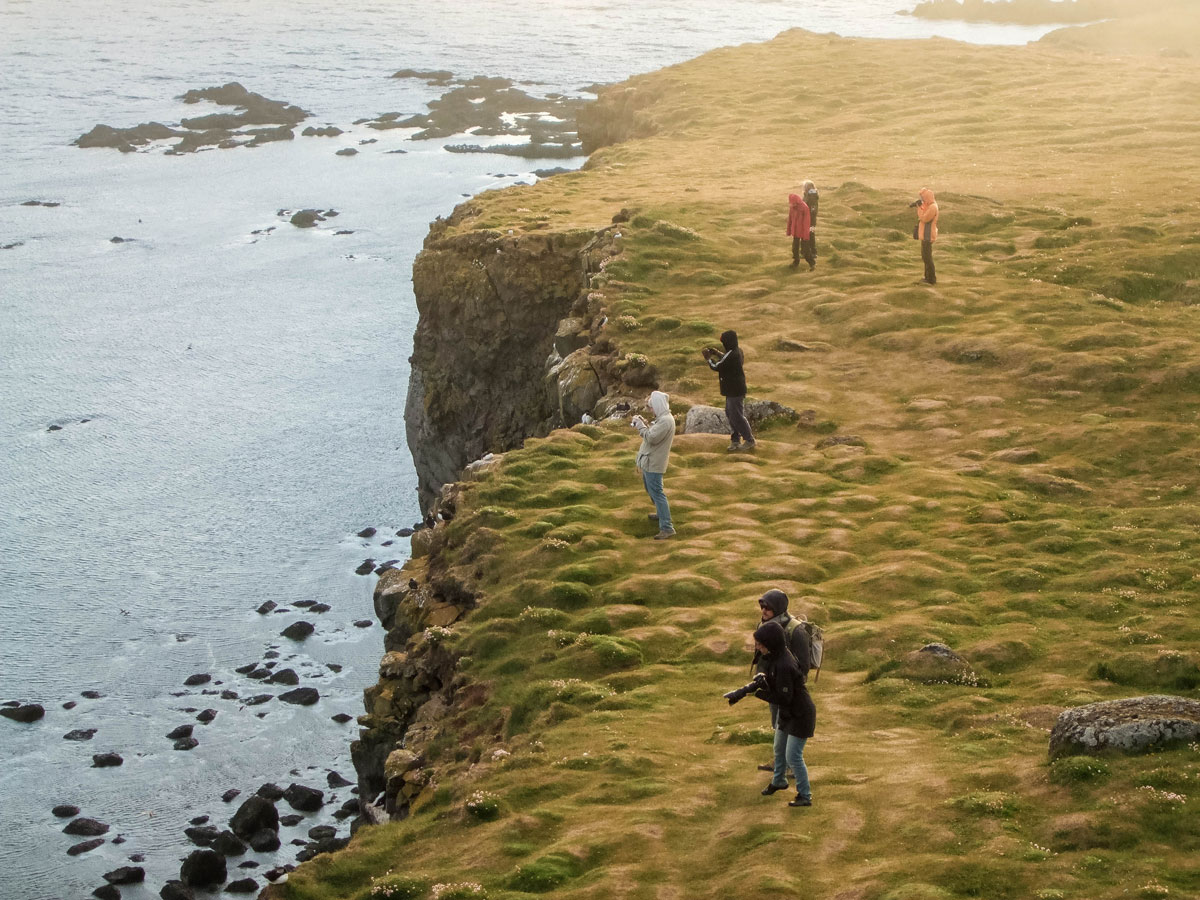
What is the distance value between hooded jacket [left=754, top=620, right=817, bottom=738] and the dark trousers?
1743 centimetres

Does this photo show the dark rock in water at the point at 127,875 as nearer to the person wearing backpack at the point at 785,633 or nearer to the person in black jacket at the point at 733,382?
the person in black jacket at the point at 733,382

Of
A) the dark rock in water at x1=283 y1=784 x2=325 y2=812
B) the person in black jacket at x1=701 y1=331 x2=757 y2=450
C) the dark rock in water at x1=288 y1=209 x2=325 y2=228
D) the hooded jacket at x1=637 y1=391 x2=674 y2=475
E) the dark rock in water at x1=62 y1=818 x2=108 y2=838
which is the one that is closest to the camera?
the hooded jacket at x1=637 y1=391 x2=674 y2=475

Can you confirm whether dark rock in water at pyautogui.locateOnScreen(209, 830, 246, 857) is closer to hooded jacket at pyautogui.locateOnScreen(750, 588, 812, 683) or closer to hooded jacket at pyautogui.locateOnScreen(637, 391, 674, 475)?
hooded jacket at pyautogui.locateOnScreen(637, 391, 674, 475)

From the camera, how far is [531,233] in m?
61.6

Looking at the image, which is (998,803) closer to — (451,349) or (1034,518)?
(1034,518)

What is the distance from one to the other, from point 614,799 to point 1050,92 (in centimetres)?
8178

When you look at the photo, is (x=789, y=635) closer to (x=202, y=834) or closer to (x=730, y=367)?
(x=730, y=367)

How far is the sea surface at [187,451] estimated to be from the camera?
2251 inches

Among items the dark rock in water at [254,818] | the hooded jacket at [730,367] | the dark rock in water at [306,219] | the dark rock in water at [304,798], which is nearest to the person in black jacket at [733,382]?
the hooded jacket at [730,367]

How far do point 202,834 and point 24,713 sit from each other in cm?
1479

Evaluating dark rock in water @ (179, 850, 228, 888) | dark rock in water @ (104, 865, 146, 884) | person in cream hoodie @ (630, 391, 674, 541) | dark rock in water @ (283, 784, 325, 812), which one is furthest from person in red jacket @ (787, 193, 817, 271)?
dark rock in water @ (104, 865, 146, 884)

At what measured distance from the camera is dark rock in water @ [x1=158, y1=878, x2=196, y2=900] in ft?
155

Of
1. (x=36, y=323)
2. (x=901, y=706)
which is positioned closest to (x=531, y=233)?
(x=901, y=706)

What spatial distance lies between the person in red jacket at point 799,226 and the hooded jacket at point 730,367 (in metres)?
16.9
